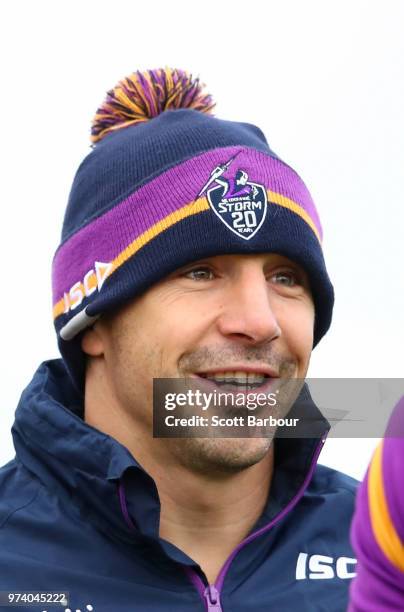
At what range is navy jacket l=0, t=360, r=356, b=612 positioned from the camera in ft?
7.04

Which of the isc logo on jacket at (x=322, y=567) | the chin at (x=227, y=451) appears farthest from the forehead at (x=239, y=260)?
the isc logo on jacket at (x=322, y=567)

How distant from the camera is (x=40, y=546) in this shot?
2199 millimetres

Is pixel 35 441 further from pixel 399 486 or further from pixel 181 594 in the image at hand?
pixel 399 486

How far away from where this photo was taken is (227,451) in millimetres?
2225

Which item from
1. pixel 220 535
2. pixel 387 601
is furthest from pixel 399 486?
pixel 220 535

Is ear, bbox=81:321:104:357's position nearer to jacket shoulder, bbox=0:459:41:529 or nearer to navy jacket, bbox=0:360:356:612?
navy jacket, bbox=0:360:356:612

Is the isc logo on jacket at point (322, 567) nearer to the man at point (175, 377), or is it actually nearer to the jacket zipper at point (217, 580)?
the man at point (175, 377)

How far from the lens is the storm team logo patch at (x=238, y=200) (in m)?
2.29

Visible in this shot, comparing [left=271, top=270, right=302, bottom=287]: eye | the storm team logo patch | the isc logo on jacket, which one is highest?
the storm team logo patch

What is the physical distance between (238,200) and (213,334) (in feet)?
1.13

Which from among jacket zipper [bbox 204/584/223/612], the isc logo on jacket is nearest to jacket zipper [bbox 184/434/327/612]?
jacket zipper [bbox 204/584/223/612]

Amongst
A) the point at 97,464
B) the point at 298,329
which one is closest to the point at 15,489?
the point at 97,464

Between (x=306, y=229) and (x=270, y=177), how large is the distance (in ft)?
0.52

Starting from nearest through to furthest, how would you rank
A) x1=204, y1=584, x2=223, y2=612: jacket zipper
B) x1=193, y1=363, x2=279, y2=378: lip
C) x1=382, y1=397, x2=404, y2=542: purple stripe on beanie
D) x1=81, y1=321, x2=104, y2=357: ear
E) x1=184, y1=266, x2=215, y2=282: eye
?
1. x1=382, y1=397, x2=404, y2=542: purple stripe on beanie
2. x1=204, y1=584, x2=223, y2=612: jacket zipper
3. x1=193, y1=363, x2=279, y2=378: lip
4. x1=184, y1=266, x2=215, y2=282: eye
5. x1=81, y1=321, x2=104, y2=357: ear
